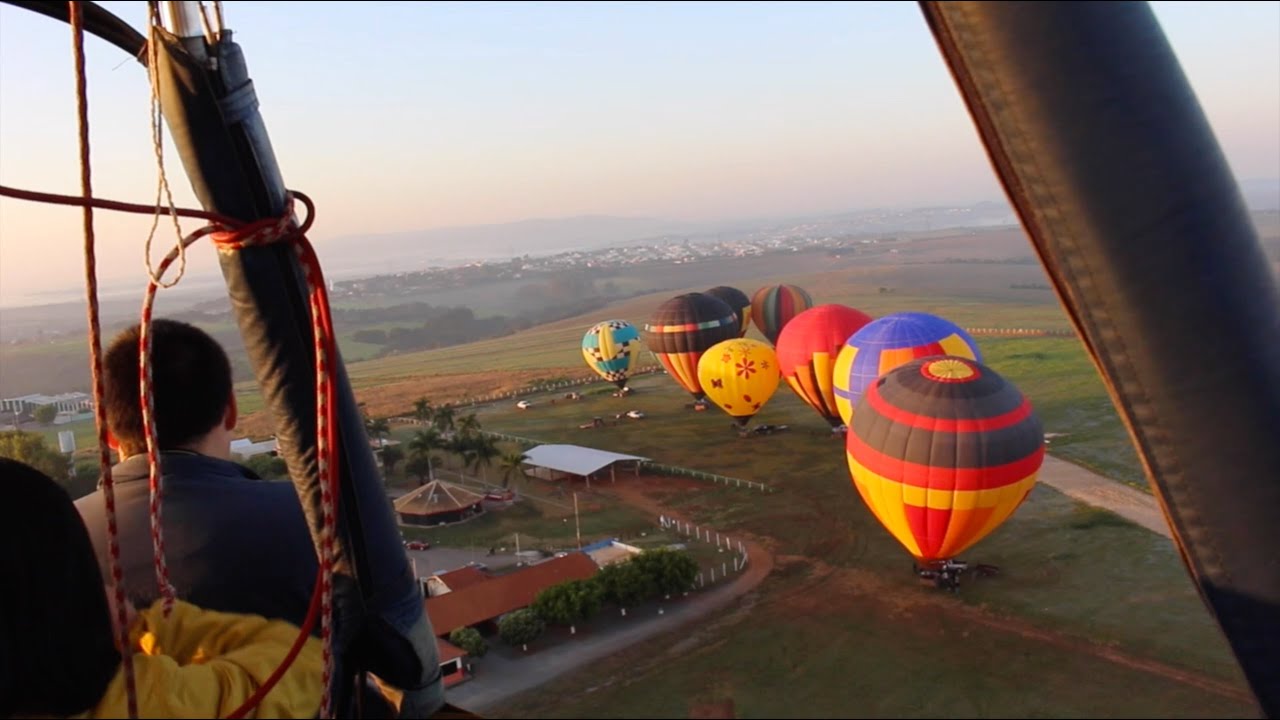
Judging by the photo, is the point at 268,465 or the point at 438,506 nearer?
the point at 268,465

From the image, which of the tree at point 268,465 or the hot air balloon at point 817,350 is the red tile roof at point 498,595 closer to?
the tree at point 268,465

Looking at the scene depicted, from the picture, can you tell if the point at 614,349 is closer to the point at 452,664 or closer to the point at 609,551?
the point at 609,551

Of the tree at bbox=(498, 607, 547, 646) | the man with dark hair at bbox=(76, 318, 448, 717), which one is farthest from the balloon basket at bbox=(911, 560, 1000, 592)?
the man with dark hair at bbox=(76, 318, 448, 717)

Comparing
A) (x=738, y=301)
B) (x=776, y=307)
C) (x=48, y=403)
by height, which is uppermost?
(x=48, y=403)

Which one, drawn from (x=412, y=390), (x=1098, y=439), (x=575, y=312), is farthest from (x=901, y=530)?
(x=575, y=312)

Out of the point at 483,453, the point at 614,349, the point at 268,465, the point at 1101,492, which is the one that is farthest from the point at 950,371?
the point at 614,349

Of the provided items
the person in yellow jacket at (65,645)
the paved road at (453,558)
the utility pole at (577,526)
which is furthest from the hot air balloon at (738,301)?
the person in yellow jacket at (65,645)
